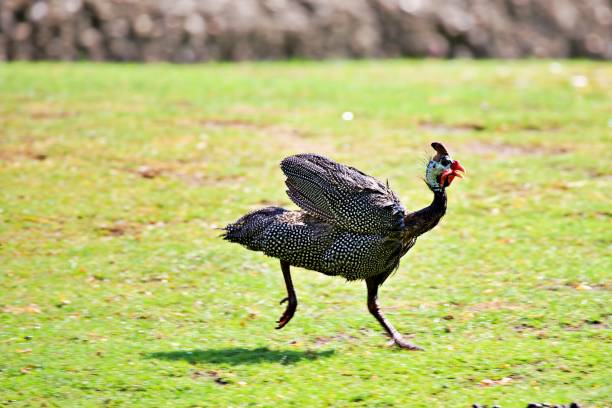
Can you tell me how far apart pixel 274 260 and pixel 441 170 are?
2595mm

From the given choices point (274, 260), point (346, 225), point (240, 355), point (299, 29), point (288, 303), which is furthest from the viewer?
point (299, 29)

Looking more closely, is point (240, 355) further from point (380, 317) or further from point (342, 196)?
point (342, 196)

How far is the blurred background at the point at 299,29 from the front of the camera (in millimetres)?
16891

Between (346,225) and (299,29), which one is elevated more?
(299,29)

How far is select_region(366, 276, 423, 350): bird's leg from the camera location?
24.1ft

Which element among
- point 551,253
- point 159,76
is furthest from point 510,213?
point 159,76

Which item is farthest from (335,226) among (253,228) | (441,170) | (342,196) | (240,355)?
(240,355)

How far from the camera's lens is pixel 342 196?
24.4 ft

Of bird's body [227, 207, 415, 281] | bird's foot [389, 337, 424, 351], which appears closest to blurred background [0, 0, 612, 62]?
bird's body [227, 207, 415, 281]

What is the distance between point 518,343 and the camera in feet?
24.4

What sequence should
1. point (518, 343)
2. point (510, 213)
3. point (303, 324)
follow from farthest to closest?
point (510, 213), point (303, 324), point (518, 343)

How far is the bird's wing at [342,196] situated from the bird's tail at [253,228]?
239 mm

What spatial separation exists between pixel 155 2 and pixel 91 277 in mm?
8973

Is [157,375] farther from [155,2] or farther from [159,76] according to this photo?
[155,2]
